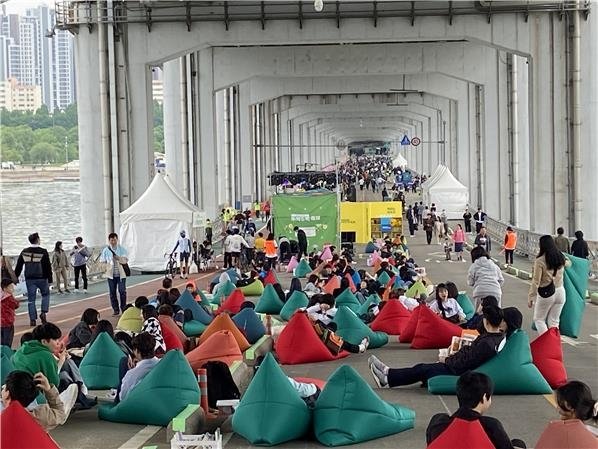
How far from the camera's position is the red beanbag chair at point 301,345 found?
15.9 m

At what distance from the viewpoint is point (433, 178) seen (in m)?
66.8

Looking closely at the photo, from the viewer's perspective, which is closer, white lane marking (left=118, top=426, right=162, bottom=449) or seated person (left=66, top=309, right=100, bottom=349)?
white lane marking (left=118, top=426, right=162, bottom=449)

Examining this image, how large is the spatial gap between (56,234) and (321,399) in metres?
87.7

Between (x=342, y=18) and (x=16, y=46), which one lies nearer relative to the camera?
(x=342, y=18)

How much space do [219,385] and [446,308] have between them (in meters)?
6.66

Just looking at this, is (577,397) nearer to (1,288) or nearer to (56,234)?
(1,288)

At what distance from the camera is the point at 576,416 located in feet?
23.9

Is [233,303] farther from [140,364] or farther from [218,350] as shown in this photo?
[140,364]

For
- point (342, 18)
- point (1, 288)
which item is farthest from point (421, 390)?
point (342, 18)

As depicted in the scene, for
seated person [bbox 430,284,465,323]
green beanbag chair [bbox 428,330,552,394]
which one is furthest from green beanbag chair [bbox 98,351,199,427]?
seated person [bbox 430,284,465,323]

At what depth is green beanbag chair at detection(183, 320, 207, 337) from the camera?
18.6 m

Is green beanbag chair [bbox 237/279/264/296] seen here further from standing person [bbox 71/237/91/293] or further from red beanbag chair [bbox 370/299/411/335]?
red beanbag chair [bbox 370/299/411/335]

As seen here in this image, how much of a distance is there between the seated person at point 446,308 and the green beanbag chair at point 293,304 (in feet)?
14.4

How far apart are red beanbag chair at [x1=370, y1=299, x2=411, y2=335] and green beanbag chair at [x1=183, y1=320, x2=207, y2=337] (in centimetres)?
309
